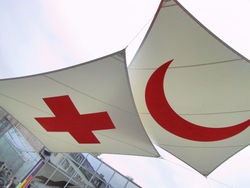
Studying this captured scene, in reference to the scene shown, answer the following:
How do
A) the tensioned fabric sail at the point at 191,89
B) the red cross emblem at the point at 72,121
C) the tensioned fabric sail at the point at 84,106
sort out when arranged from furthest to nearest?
the red cross emblem at the point at 72,121 < the tensioned fabric sail at the point at 84,106 < the tensioned fabric sail at the point at 191,89

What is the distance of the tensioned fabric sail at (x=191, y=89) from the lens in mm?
2146

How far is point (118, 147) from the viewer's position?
13.1 feet

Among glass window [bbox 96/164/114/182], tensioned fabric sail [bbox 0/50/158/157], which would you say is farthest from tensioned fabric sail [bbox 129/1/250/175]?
glass window [bbox 96/164/114/182]

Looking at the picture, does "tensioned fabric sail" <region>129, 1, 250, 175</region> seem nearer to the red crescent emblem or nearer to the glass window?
the red crescent emblem

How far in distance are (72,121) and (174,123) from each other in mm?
2064

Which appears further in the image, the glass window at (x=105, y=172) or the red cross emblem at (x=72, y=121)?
the glass window at (x=105, y=172)

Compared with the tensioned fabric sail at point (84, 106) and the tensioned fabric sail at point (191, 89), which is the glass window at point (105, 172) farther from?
the tensioned fabric sail at point (191, 89)

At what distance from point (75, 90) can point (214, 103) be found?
2313 mm

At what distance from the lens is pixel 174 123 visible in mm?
3426

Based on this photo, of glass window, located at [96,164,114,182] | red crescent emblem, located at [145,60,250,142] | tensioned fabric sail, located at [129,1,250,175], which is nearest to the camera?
tensioned fabric sail, located at [129,1,250,175]

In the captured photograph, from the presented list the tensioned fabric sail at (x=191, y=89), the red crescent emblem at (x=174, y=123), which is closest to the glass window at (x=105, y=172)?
the tensioned fabric sail at (x=191, y=89)

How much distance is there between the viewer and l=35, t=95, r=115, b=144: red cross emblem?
325cm

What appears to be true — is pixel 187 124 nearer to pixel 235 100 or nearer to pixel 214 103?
pixel 214 103

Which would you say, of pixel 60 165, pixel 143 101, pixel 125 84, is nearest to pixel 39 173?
pixel 60 165
